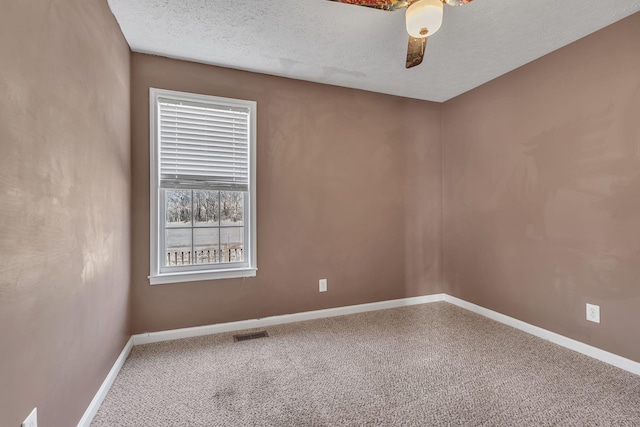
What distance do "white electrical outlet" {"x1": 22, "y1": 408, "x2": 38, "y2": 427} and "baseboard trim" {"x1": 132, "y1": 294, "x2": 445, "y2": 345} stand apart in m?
1.55

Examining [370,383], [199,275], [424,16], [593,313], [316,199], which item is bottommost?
[370,383]

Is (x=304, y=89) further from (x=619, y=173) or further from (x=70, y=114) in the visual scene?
(x=619, y=173)

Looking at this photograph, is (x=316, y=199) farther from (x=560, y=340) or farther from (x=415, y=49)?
(x=560, y=340)

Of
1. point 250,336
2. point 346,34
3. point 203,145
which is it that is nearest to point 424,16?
point 346,34

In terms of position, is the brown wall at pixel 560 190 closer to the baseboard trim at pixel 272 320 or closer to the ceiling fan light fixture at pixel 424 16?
the baseboard trim at pixel 272 320

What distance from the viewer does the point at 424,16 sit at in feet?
5.35

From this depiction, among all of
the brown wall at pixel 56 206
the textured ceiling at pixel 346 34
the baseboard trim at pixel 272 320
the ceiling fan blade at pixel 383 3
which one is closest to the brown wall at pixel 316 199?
the baseboard trim at pixel 272 320

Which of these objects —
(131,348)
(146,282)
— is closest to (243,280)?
(146,282)

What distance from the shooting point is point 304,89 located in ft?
10.5

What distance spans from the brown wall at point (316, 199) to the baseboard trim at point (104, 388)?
0.31 metres

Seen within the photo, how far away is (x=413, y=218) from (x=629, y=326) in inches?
81.0

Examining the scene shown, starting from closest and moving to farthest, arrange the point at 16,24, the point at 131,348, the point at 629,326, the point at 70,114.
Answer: the point at 16,24
the point at 70,114
the point at 629,326
the point at 131,348

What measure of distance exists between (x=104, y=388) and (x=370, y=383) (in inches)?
68.2

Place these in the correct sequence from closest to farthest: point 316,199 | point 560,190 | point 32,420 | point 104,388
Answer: point 32,420 → point 104,388 → point 560,190 → point 316,199
